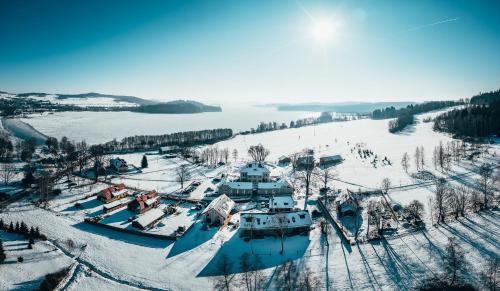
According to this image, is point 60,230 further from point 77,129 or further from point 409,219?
point 77,129

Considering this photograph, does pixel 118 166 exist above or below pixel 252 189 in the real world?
above

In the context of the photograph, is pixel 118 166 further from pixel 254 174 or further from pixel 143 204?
pixel 254 174

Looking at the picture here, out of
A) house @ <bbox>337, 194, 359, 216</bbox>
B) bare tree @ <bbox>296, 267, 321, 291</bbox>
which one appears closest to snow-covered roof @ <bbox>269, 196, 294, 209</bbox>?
house @ <bbox>337, 194, 359, 216</bbox>

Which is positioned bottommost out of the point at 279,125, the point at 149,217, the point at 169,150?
the point at 149,217

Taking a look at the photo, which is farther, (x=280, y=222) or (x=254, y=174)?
(x=254, y=174)

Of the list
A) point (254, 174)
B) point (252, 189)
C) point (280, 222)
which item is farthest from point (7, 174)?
point (280, 222)

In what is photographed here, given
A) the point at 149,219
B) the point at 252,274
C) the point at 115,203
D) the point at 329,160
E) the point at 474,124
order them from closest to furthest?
the point at 252,274, the point at 149,219, the point at 115,203, the point at 329,160, the point at 474,124
